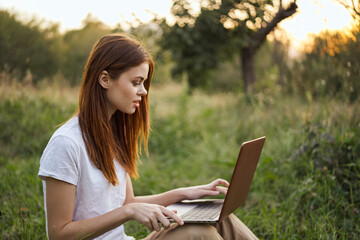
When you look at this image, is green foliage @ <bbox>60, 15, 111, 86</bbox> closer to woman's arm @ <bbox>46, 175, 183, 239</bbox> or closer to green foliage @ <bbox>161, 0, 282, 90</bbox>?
green foliage @ <bbox>161, 0, 282, 90</bbox>

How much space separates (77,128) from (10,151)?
12.0 feet

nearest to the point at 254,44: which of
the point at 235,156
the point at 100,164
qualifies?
the point at 235,156

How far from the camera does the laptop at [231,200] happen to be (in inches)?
58.3

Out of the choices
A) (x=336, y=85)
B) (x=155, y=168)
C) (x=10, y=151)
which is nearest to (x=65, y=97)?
(x=10, y=151)

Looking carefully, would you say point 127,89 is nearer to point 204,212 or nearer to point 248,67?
point 204,212

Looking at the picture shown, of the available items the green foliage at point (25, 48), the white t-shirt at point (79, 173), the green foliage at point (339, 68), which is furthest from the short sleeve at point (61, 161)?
the green foliage at point (25, 48)

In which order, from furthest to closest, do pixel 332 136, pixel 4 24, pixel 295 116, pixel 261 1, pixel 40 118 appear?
pixel 4 24 → pixel 261 1 → pixel 40 118 → pixel 295 116 → pixel 332 136

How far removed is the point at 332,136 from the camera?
10.6ft

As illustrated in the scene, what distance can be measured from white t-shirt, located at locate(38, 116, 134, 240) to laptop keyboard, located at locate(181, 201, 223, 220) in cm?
35

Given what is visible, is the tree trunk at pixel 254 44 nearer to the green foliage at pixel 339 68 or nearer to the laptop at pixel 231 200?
the green foliage at pixel 339 68

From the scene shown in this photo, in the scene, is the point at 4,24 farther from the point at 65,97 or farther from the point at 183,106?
the point at 183,106

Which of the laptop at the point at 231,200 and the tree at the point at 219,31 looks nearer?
the laptop at the point at 231,200

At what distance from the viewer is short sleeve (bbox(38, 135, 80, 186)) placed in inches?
54.3

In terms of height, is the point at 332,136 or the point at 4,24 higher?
the point at 4,24
